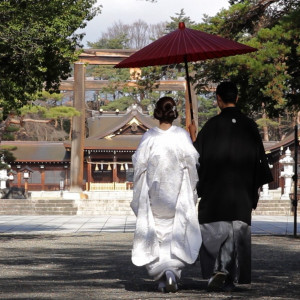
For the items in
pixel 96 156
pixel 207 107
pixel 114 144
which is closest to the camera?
pixel 114 144

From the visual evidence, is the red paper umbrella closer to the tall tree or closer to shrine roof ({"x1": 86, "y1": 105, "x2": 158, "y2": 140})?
the tall tree

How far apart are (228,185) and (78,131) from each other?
3085 centimetres

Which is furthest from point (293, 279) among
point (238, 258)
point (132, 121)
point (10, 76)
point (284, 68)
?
point (132, 121)

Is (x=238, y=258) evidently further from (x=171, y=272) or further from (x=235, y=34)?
(x=235, y=34)

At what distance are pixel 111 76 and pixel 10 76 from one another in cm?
4546

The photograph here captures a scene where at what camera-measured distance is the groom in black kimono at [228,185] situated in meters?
6.44

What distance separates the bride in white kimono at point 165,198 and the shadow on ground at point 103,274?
0.90ft

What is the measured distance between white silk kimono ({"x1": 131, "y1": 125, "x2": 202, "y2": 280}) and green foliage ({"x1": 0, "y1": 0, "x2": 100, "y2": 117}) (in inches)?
253

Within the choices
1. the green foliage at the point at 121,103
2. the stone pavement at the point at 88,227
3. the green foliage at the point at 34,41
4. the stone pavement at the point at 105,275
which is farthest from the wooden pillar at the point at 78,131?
the stone pavement at the point at 105,275

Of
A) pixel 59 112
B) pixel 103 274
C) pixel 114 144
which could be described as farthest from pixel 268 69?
pixel 114 144

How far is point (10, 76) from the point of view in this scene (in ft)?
44.5

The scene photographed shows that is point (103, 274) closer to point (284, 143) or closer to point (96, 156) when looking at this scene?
point (284, 143)

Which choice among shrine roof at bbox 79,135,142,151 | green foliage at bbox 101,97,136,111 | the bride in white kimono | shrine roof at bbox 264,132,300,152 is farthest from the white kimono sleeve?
green foliage at bbox 101,97,136,111

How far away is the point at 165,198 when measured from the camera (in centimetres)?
662
